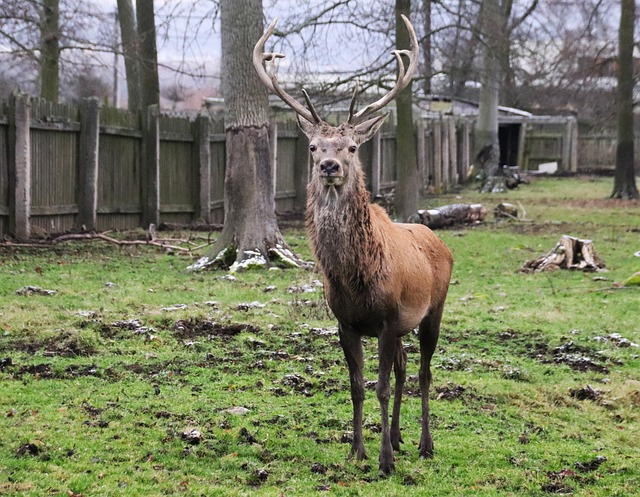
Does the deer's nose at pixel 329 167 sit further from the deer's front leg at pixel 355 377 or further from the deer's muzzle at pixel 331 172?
the deer's front leg at pixel 355 377

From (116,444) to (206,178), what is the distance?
1412 centimetres

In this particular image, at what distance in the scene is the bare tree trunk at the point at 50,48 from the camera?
21859 millimetres

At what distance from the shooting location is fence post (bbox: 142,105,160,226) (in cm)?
1933

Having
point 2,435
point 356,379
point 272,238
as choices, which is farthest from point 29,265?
point 356,379

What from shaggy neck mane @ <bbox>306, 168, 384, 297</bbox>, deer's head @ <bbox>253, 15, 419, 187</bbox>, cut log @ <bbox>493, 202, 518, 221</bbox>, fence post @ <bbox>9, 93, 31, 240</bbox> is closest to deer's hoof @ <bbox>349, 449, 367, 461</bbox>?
shaggy neck mane @ <bbox>306, 168, 384, 297</bbox>

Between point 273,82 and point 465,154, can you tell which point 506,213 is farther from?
point 273,82

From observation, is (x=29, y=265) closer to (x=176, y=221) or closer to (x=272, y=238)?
(x=272, y=238)

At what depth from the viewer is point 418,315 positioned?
697cm

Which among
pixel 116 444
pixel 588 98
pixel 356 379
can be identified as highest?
pixel 588 98

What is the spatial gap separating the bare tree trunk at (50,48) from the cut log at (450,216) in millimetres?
9073

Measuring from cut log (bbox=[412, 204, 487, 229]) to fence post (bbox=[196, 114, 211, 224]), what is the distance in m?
4.53

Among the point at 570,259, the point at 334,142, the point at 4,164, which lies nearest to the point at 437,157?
the point at 570,259

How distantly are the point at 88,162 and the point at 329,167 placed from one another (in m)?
11.8

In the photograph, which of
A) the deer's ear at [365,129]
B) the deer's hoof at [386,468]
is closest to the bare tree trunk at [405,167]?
the deer's ear at [365,129]
